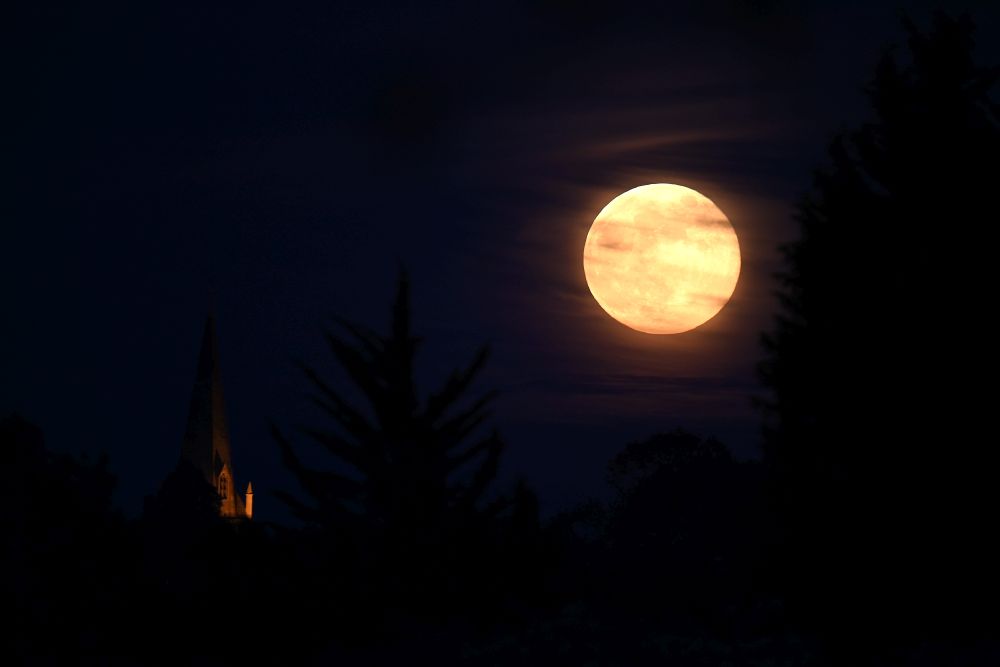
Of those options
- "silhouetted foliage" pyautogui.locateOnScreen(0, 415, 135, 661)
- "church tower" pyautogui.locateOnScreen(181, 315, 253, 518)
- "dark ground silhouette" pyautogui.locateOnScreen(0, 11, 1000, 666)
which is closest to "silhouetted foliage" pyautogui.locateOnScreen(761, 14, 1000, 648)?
"dark ground silhouette" pyautogui.locateOnScreen(0, 11, 1000, 666)

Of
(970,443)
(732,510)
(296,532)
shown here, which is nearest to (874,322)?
(970,443)

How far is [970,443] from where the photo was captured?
15438mm

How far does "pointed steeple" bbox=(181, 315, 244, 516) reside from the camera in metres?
119

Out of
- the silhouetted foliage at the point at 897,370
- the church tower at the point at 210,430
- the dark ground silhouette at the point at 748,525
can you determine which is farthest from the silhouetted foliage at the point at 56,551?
the church tower at the point at 210,430

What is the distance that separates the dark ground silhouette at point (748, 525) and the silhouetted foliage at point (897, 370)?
34mm

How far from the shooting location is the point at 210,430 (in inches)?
4764

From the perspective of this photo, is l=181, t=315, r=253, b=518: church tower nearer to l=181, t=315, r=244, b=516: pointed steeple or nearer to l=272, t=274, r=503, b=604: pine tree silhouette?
l=181, t=315, r=244, b=516: pointed steeple

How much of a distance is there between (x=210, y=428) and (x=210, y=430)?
11.3 inches

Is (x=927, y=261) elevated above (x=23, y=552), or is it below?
above

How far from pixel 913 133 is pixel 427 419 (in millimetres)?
9486

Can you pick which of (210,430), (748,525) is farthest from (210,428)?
(748,525)

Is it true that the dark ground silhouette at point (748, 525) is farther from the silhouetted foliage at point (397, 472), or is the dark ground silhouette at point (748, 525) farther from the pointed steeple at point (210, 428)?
the pointed steeple at point (210, 428)

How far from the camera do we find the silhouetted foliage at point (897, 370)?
15344 mm

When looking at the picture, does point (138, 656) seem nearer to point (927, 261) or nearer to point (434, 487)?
point (434, 487)
